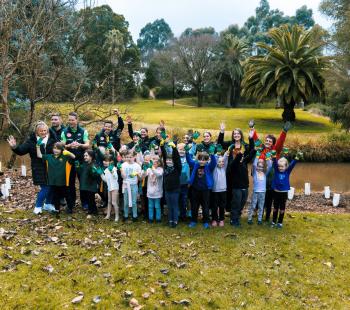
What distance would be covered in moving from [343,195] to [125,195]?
9.64 m

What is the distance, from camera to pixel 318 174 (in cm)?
1906

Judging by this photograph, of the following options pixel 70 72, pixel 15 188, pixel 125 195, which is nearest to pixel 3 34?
pixel 70 72

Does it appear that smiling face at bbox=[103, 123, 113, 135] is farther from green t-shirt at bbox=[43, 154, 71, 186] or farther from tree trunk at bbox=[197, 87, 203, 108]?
tree trunk at bbox=[197, 87, 203, 108]

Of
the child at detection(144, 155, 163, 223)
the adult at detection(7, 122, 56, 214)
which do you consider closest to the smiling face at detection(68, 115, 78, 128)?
the adult at detection(7, 122, 56, 214)

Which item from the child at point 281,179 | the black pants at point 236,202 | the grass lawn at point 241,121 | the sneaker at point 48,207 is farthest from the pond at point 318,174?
the sneaker at point 48,207

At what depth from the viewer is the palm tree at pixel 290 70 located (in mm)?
28078

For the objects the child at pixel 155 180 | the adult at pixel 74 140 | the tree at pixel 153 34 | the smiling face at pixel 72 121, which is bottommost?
the child at pixel 155 180

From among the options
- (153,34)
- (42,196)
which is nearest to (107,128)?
(42,196)

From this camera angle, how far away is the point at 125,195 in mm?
7906

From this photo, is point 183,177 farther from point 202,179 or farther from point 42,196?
point 42,196

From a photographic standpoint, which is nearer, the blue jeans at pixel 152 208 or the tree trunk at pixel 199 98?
the blue jeans at pixel 152 208

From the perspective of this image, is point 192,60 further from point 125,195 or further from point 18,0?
point 125,195

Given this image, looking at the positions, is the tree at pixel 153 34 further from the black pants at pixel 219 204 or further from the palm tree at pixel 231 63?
the black pants at pixel 219 204

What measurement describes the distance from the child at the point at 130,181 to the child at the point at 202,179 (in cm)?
124
